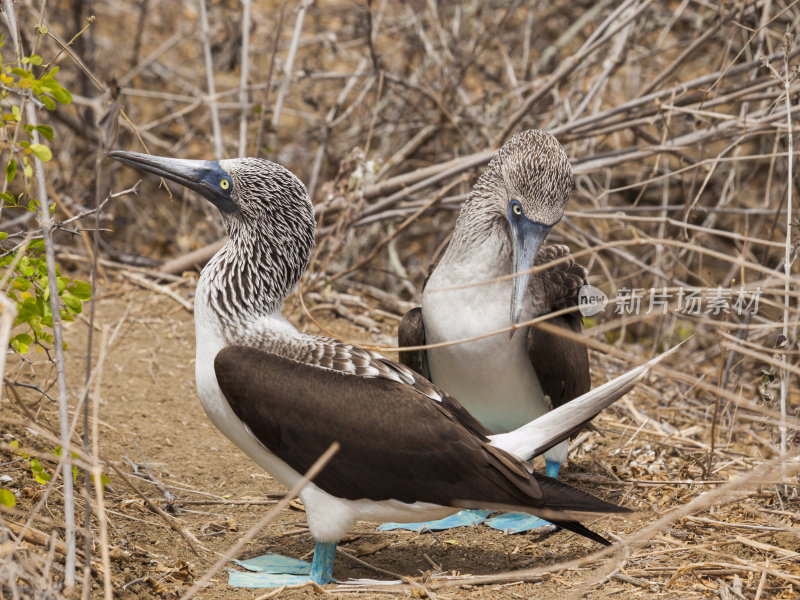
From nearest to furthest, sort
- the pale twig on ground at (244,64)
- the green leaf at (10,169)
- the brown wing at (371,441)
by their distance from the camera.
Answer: the green leaf at (10,169), the brown wing at (371,441), the pale twig on ground at (244,64)

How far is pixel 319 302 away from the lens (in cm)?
635

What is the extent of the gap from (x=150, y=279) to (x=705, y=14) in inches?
188

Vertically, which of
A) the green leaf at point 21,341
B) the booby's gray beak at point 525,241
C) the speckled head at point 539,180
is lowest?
the green leaf at point 21,341

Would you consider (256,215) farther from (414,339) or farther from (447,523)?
(447,523)

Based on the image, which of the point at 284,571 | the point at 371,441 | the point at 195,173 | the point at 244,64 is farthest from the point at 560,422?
the point at 244,64

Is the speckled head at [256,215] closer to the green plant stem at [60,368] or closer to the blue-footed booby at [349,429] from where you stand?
the blue-footed booby at [349,429]

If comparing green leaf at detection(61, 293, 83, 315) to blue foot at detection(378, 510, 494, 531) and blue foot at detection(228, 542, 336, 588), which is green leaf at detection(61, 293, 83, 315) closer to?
blue foot at detection(228, 542, 336, 588)

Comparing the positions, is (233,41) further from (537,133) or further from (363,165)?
(537,133)

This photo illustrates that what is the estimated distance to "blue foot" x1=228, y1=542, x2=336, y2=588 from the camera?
3.46m

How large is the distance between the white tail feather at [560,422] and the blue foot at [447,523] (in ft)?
2.25

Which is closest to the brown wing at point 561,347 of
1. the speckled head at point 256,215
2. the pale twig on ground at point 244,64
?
the speckled head at point 256,215

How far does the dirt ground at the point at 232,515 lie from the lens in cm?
339

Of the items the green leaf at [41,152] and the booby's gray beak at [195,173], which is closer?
the green leaf at [41,152]

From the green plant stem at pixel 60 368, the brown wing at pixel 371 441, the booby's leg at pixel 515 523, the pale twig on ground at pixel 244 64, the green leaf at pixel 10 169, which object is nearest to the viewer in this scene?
the green plant stem at pixel 60 368
